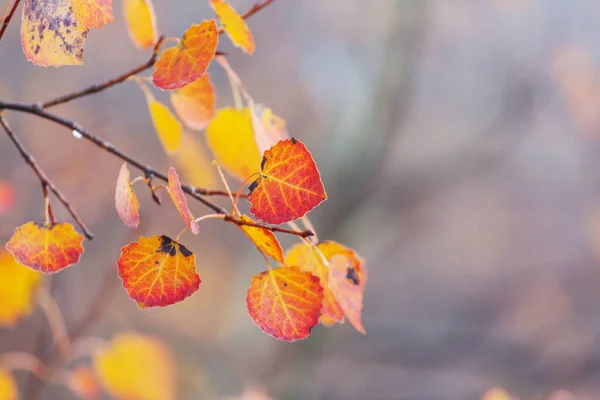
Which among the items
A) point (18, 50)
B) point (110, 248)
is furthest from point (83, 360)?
point (18, 50)

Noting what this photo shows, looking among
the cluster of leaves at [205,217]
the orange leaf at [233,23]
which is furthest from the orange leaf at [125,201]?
the orange leaf at [233,23]

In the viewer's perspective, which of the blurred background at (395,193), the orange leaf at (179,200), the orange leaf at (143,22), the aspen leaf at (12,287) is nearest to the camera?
the orange leaf at (179,200)

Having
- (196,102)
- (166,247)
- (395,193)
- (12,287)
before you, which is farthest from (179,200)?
(395,193)

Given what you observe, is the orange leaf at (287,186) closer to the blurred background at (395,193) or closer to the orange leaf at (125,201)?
the orange leaf at (125,201)

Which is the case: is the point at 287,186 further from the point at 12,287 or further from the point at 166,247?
the point at 12,287

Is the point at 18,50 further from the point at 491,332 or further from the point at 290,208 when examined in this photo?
the point at 491,332

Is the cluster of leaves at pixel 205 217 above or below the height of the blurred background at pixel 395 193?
below
